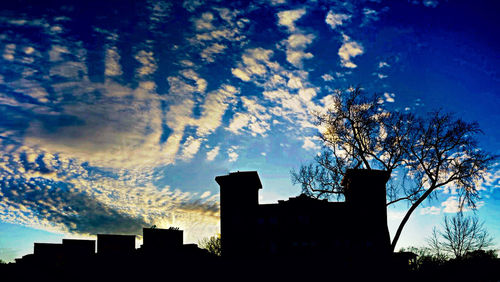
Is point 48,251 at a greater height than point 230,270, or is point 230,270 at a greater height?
point 48,251

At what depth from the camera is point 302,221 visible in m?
25.9

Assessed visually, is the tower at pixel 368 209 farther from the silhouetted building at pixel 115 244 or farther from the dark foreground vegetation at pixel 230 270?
the silhouetted building at pixel 115 244

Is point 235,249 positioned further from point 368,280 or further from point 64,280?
point 64,280

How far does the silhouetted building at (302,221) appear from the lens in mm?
25297

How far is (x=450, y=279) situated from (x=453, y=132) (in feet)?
55.3

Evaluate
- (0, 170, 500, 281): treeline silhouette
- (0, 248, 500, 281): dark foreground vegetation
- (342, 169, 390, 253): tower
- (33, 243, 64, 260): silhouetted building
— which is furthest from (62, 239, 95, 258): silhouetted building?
(342, 169, 390, 253): tower

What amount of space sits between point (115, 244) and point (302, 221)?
45.4 feet

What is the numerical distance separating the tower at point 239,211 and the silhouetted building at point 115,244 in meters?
9.59

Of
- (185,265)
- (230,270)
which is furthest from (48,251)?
(230,270)

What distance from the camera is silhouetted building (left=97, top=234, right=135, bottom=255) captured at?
55.9 ft

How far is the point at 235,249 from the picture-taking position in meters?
25.5

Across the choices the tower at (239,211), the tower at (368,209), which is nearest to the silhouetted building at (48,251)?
the tower at (239,211)

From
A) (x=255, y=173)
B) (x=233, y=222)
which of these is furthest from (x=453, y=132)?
(x=233, y=222)

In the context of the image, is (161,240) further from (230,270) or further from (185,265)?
(230,270)
